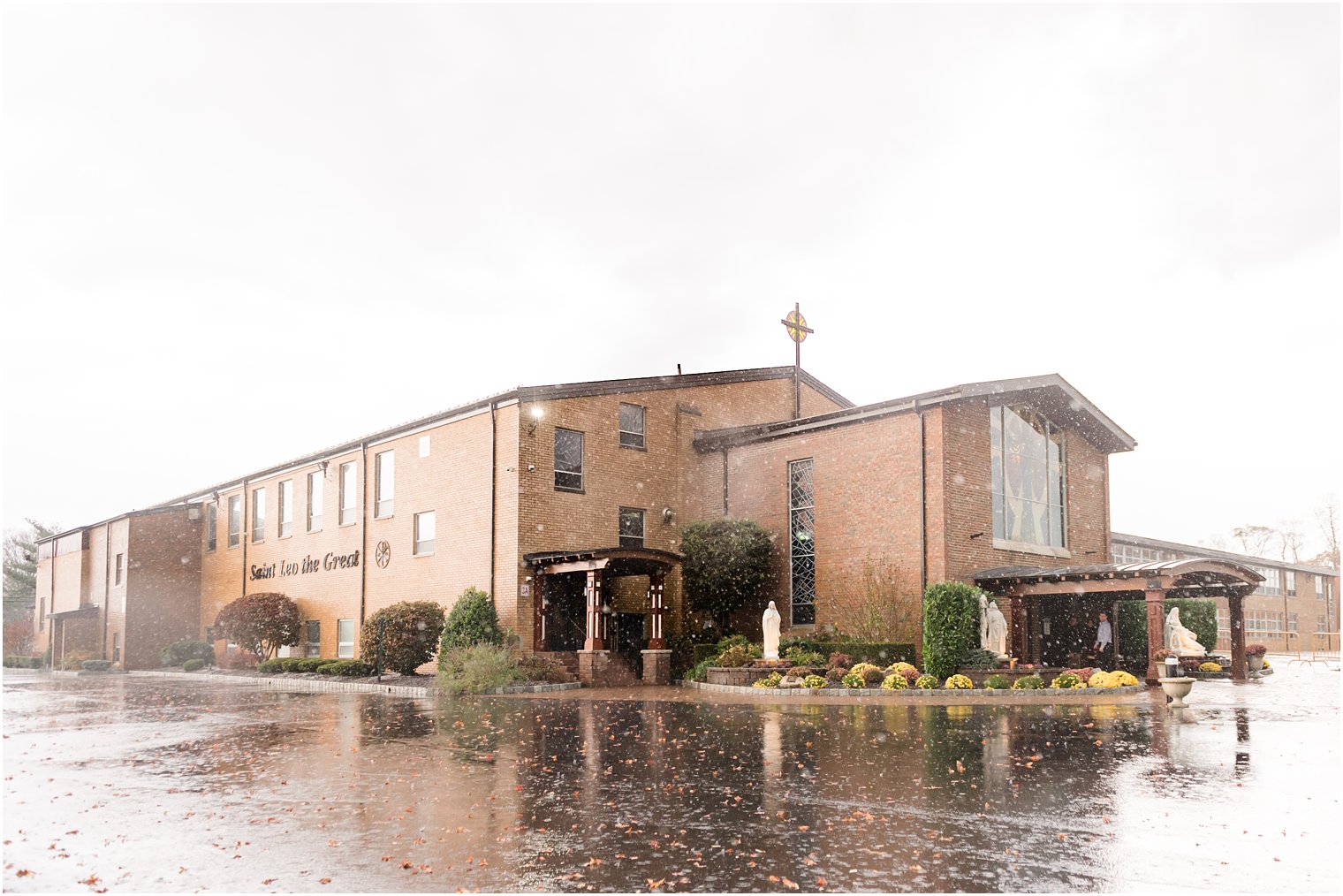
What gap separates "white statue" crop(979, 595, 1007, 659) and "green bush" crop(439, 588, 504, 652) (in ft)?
35.4

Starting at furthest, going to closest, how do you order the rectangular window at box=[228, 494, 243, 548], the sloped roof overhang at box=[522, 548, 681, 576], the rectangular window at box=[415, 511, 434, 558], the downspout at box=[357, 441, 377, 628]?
the rectangular window at box=[228, 494, 243, 548]
the downspout at box=[357, 441, 377, 628]
the rectangular window at box=[415, 511, 434, 558]
the sloped roof overhang at box=[522, 548, 681, 576]

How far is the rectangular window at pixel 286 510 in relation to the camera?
118 feet

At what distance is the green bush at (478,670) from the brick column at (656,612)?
3.53m

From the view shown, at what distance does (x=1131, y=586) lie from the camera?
830 inches

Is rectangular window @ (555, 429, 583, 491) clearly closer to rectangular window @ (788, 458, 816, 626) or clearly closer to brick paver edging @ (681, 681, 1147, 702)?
rectangular window @ (788, 458, 816, 626)

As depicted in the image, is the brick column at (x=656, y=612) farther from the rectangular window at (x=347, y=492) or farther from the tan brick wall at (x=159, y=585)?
the tan brick wall at (x=159, y=585)

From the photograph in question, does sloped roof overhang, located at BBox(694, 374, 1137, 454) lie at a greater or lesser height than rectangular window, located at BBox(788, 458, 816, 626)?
greater

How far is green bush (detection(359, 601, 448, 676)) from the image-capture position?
Answer: 26094 mm

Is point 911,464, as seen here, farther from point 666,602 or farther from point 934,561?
point 666,602

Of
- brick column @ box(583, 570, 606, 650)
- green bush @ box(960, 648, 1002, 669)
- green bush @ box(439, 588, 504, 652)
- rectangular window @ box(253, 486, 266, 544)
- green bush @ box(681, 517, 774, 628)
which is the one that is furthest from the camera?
rectangular window @ box(253, 486, 266, 544)

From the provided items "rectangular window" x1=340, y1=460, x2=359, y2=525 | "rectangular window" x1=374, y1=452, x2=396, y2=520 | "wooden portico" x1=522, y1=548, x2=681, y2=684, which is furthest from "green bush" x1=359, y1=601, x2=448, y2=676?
"rectangular window" x1=340, y1=460, x2=359, y2=525

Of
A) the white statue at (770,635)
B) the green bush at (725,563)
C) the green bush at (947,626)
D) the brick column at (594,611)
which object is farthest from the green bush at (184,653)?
the green bush at (947,626)

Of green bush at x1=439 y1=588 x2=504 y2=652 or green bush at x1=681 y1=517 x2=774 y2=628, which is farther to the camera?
green bush at x1=681 y1=517 x2=774 y2=628

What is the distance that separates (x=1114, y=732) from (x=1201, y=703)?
18.4ft
